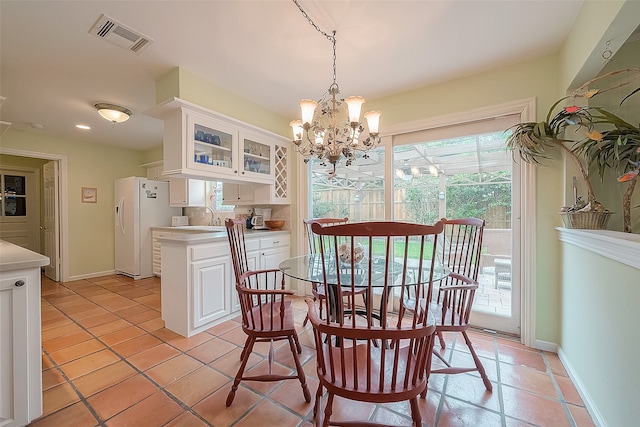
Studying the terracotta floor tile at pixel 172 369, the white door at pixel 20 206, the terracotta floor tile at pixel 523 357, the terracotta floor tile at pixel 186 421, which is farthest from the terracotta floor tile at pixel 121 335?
the white door at pixel 20 206

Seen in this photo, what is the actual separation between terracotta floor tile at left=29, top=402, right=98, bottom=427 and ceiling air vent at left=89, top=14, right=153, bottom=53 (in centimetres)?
242

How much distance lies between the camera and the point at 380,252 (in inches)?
115

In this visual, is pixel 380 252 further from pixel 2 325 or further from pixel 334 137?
pixel 2 325

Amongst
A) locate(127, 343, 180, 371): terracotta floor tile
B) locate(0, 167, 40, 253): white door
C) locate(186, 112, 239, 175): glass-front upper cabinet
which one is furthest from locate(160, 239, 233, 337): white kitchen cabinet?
locate(0, 167, 40, 253): white door

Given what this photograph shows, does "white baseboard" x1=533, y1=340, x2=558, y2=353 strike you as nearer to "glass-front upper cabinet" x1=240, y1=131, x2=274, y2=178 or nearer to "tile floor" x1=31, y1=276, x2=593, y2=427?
"tile floor" x1=31, y1=276, x2=593, y2=427

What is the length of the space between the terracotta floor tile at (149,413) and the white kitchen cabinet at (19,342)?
0.42 meters

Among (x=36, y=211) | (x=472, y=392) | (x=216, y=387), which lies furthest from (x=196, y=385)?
(x=36, y=211)

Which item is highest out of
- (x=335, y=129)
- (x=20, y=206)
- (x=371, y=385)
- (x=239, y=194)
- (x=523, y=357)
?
(x=335, y=129)

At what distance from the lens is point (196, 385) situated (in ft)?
5.55

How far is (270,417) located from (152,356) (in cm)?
120

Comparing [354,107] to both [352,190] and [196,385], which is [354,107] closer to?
[352,190]

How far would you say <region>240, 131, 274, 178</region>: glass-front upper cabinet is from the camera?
303 centimetres

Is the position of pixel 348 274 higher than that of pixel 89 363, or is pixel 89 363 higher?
pixel 348 274

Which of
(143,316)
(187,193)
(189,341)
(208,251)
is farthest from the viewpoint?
(187,193)
